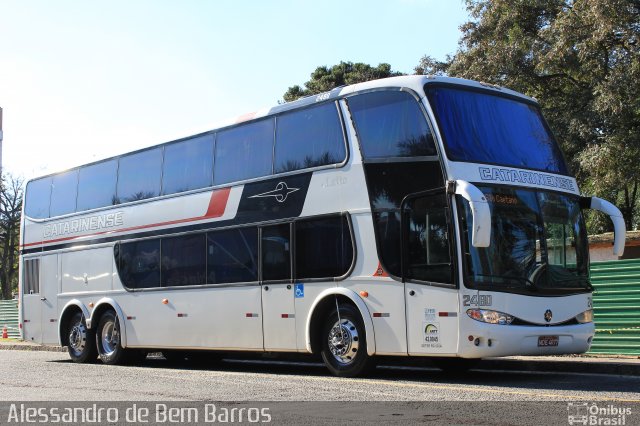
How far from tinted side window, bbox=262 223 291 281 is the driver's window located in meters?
2.47

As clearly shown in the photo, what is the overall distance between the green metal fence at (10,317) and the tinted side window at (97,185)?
1499cm

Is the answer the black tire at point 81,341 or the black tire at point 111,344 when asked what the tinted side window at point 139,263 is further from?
the black tire at point 81,341

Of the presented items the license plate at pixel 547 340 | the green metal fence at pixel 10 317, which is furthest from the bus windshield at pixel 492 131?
the green metal fence at pixel 10 317

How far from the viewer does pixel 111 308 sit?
1759cm

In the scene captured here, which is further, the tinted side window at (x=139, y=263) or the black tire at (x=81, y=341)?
the black tire at (x=81, y=341)

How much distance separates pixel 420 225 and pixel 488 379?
92.2 inches

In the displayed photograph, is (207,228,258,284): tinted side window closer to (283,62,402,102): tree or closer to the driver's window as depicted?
the driver's window

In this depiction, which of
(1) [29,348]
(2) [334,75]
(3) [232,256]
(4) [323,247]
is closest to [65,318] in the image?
(3) [232,256]

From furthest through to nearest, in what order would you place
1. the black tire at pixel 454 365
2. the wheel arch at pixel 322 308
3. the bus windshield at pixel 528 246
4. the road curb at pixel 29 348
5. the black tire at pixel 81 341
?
the road curb at pixel 29 348
the black tire at pixel 81 341
the black tire at pixel 454 365
the wheel arch at pixel 322 308
the bus windshield at pixel 528 246

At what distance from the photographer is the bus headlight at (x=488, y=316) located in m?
10.7

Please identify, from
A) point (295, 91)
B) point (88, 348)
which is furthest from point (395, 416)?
point (295, 91)

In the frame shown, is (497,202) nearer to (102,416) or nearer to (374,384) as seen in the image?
(374,384)

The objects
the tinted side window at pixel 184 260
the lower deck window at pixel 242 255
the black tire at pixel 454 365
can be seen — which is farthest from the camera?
the tinted side window at pixel 184 260

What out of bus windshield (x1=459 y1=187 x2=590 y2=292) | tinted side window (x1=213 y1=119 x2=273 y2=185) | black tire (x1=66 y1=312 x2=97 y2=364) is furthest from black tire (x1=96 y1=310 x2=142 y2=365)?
bus windshield (x1=459 y1=187 x2=590 y2=292)
